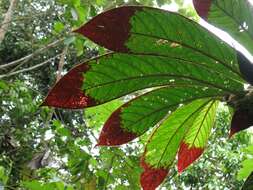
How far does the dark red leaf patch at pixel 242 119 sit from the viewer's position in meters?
0.37

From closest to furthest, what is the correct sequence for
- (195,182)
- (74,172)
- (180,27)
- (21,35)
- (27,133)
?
(180,27) → (74,172) → (27,133) → (195,182) → (21,35)

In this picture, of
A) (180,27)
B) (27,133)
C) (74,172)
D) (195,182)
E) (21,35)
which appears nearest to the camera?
(180,27)

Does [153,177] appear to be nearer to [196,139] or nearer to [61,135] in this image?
[196,139]

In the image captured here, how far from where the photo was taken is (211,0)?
40 cm

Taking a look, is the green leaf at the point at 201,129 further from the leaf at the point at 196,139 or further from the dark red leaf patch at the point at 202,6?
the dark red leaf patch at the point at 202,6

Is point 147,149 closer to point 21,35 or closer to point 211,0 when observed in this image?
point 211,0

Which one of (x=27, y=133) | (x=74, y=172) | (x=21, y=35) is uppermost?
(x=21, y=35)

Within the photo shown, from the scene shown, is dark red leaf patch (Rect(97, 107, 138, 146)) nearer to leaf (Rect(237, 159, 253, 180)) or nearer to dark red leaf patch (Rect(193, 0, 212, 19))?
dark red leaf patch (Rect(193, 0, 212, 19))

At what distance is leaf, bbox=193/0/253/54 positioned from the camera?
39 centimetres

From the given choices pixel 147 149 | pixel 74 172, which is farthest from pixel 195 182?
pixel 147 149

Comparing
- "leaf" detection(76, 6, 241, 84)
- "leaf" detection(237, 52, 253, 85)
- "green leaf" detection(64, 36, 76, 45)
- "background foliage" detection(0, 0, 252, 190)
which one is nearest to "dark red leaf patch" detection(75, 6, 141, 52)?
"leaf" detection(76, 6, 241, 84)

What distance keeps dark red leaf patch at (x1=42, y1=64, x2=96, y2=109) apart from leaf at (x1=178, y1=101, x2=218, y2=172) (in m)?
0.16

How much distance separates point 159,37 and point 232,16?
75 millimetres

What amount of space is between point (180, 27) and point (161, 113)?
0.11 meters
